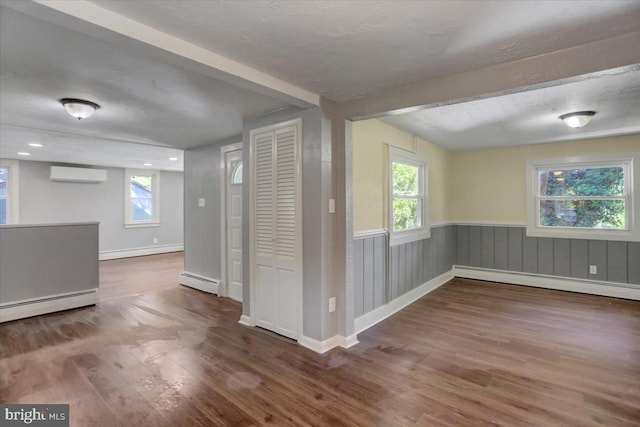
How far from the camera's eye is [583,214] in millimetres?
4805

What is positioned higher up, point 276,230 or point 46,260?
point 276,230

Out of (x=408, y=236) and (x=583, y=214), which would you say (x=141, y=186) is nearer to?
(x=408, y=236)

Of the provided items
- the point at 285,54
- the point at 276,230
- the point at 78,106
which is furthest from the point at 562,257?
the point at 78,106

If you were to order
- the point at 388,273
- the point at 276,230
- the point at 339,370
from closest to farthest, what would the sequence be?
the point at 339,370 → the point at 276,230 → the point at 388,273

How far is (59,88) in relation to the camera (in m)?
2.64

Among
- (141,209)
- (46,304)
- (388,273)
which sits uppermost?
(141,209)

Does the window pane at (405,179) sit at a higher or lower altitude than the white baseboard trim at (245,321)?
higher

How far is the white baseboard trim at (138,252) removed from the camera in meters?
7.76

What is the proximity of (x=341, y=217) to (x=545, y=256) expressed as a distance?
4013 mm

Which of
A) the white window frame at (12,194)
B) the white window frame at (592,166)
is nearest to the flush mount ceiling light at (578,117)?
the white window frame at (592,166)

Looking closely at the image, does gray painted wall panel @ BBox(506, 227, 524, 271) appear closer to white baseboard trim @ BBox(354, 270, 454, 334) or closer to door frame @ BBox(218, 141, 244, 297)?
white baseboard trim @ BBox(354, 270, 454, 334)

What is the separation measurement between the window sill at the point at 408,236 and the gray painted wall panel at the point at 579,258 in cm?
221

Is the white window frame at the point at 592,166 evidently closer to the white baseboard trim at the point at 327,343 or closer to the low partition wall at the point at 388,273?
the low partition wall at the point at 388,273

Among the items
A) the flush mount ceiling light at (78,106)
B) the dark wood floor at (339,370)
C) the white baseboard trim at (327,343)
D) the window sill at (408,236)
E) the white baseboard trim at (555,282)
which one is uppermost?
the flush mount ceiling light at (78,106)
